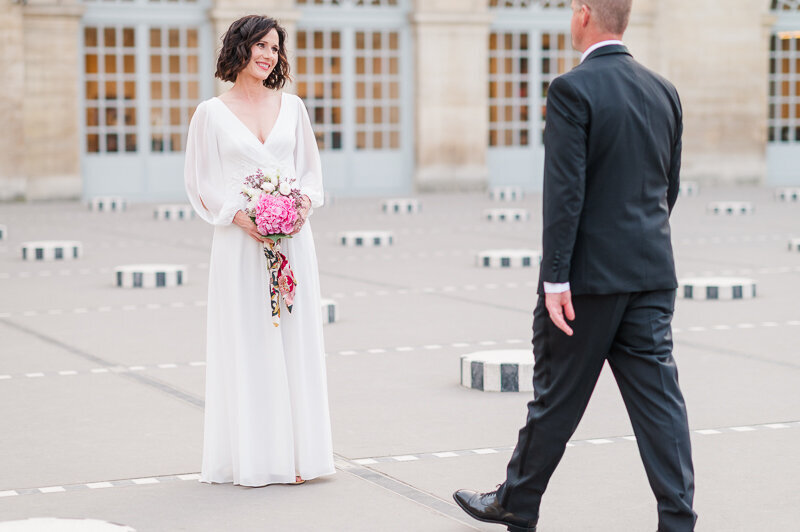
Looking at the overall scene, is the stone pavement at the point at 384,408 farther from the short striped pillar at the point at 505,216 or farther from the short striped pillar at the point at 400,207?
the short striped pillar at the point at 400,207

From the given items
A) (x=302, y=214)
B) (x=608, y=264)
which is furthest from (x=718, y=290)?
(x=608, y=264)

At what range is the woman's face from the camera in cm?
574

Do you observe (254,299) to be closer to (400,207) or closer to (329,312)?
(329,312)

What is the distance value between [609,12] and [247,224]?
70.2 inches

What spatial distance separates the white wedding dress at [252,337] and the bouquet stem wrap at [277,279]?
50 mm

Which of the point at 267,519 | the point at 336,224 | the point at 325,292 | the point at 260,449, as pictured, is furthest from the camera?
the point at 336,224

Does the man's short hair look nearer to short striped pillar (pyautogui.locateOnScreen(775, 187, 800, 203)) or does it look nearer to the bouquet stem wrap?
the bouquet stem wrap

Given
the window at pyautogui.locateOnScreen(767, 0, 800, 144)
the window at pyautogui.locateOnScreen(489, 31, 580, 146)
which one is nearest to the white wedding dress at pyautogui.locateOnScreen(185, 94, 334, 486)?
the window at pyautogui.locateOnScreen(489, 31, 580, 146)

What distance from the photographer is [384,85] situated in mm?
26156

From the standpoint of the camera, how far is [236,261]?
5.72 metres

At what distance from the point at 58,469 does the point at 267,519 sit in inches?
45.7

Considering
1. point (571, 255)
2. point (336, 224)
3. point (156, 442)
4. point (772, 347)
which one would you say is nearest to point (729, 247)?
point (336, 224)

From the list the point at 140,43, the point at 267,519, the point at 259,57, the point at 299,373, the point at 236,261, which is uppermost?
the point at 140,43

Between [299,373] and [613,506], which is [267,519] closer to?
[299,373]
